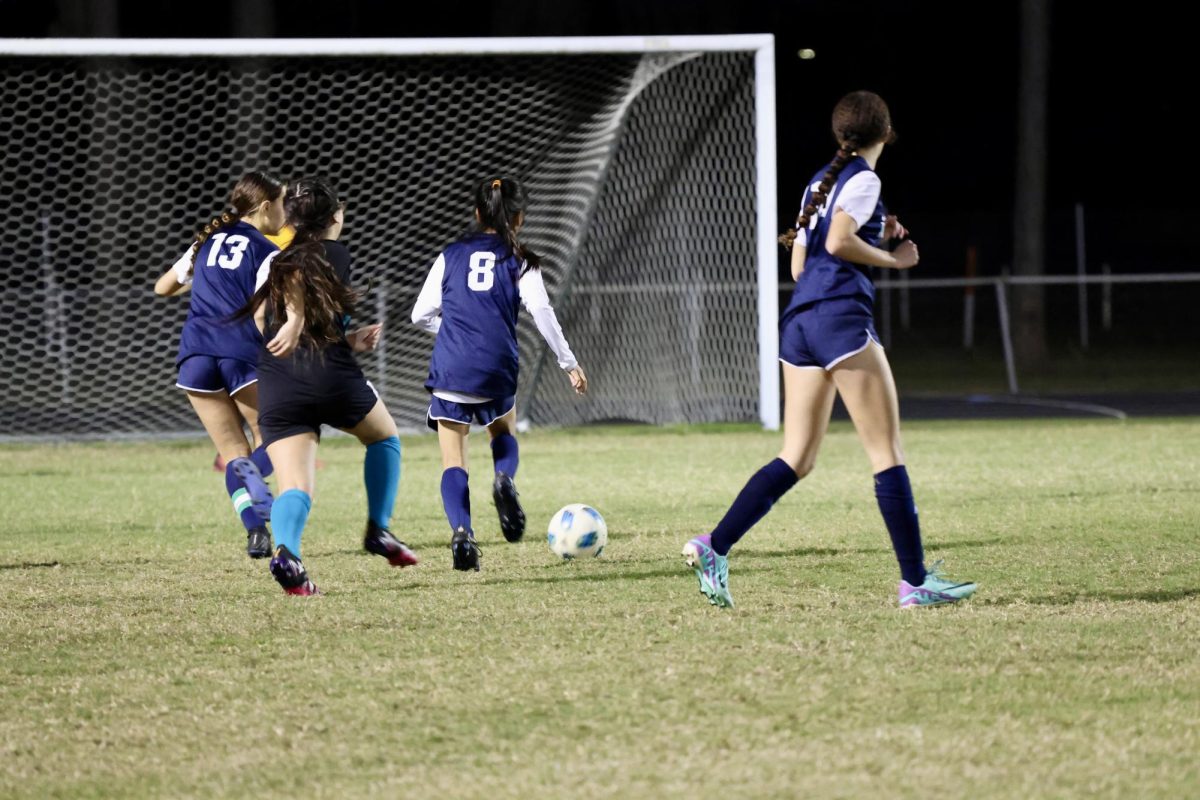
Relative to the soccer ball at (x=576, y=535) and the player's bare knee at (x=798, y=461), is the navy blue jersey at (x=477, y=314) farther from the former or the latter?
the player's bare knee at (x=798, y=461)

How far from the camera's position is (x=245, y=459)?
280 inches

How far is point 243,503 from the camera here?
23.3ft

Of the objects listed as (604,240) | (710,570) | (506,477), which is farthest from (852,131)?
(604,240)

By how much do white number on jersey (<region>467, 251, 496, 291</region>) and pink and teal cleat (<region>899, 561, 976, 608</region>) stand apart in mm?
2359

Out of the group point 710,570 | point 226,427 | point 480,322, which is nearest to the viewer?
point 710,570

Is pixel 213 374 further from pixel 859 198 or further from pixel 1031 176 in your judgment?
pixel 1031 176

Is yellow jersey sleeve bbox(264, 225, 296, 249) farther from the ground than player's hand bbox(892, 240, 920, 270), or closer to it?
farther from the ground

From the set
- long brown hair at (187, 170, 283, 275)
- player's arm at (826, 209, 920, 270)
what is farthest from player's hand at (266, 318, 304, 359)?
player's arm at (826, 209, 920, 270)

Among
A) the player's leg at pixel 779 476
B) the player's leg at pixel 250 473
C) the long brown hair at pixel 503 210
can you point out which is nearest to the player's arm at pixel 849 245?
the player's leg at pixel 779 476

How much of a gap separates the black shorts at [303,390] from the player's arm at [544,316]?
0.96m

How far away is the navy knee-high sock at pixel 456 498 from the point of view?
Result: 269 inches

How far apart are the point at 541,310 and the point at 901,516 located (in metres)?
2.02

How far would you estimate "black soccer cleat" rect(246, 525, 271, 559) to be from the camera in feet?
23.1

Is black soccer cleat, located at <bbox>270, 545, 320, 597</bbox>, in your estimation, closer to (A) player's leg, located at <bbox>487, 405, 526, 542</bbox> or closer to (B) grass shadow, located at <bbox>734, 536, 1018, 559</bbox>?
(A) player's leg, located at <bbox>487, 405, 526, 542</bbox>
